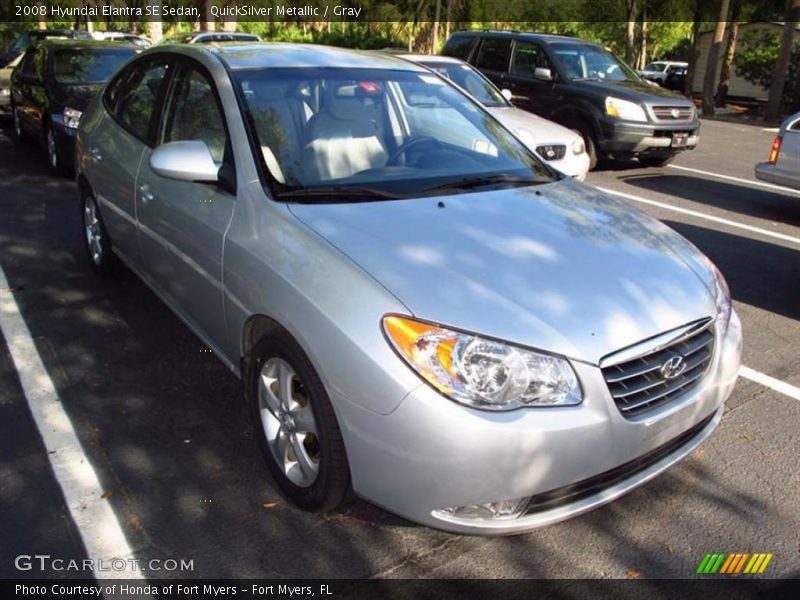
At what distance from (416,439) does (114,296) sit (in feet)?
11.2

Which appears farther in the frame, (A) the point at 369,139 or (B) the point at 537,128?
(B) the point at 537,128

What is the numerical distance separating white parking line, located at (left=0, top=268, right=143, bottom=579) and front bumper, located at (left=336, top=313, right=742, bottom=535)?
0.96 metres

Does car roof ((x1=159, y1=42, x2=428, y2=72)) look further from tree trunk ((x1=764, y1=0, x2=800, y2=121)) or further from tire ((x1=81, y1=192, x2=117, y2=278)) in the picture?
tree trunk ((x1=764, y1=0, x2=800, y2=121))

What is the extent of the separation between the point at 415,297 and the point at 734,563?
5.12 ft

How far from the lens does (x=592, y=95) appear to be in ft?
32.1

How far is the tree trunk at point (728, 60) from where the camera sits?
23.8m

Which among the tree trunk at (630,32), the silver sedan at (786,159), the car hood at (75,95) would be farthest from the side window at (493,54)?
the tree trunk at (630,32)

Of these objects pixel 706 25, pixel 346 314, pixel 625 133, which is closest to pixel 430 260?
pixel 346 314

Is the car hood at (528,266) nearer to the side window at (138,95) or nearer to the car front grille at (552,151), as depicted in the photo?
the side window at (138,95)

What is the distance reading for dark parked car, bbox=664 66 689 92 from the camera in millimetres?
33594

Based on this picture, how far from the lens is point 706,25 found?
117 ft

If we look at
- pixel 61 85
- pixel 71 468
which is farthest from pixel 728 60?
pixel 71 468

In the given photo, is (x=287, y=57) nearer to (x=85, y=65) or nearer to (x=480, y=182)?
(x=480, y=182)

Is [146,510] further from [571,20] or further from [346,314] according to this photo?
[571,20]
